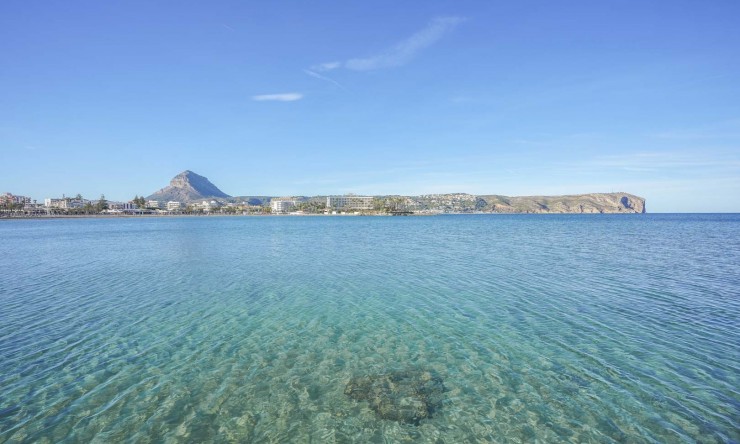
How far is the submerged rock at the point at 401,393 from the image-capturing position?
31.1ft

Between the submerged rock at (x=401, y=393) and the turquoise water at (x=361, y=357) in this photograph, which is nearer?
the turquoise water at (x=361, y=357)

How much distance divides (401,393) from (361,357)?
2893mm

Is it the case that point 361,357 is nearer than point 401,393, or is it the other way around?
point 401,393

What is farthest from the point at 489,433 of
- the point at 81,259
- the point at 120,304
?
the point at 81,259

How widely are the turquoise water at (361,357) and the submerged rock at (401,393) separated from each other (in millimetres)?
267

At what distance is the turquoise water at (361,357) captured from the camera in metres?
8.98

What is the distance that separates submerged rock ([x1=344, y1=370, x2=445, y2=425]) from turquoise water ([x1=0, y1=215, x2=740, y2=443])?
0.88ft

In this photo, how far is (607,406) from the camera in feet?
32.3

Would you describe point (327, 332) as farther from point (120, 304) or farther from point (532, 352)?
point (120, 304)

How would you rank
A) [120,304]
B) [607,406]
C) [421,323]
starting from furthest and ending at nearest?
[120,304]
[421,323]
[607,406]

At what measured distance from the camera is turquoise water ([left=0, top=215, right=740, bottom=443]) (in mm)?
8984

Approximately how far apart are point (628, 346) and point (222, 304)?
19796 mm

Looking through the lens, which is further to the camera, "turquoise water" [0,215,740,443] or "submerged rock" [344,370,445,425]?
"submerged rock" [344,370,445,425]

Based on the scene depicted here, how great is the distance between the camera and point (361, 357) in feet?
42.9
